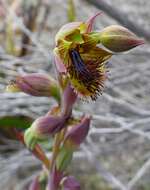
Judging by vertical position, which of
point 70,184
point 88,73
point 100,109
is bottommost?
point 100,109

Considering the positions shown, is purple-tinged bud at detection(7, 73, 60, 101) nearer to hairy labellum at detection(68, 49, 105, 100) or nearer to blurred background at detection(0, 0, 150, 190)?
hairy labellum at detection(68, 49, 105, 100)

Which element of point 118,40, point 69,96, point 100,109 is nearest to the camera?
point 118,40

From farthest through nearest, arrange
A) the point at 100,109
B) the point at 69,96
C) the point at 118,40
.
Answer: the point at 100,109 < the point at 69,96 < the point at 118,40

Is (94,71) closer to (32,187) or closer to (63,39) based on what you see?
(63,39)

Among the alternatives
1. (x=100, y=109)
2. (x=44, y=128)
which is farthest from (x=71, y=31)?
(x=100, y=109)

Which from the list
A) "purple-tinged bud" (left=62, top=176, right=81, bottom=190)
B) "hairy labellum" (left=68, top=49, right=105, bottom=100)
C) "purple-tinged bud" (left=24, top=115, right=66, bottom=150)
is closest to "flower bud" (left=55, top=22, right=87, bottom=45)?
"hairy labellum" (left=68, top=49, right=105, bottom=100)

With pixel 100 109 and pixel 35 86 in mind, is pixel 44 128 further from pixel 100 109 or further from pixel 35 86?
pixel 100 109

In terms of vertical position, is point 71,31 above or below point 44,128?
above

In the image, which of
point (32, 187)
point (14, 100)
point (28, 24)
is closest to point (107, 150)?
point (14, 100)
